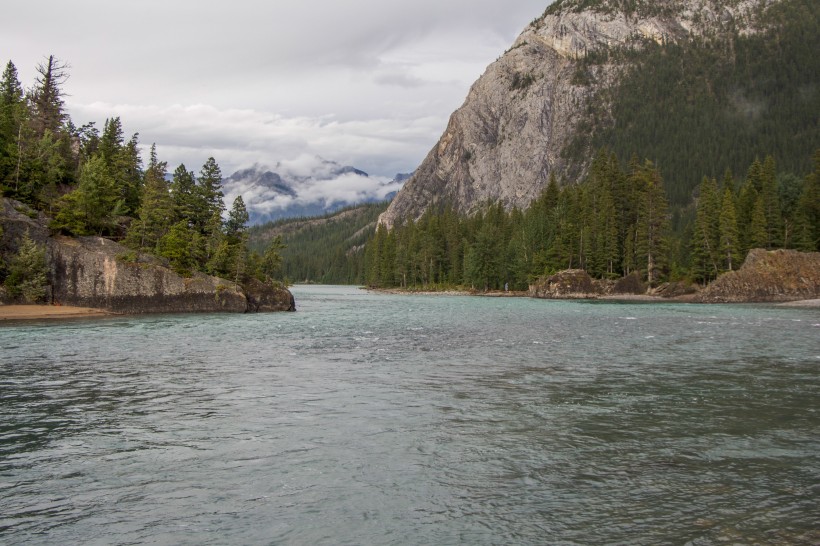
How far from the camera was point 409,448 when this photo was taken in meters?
14.9

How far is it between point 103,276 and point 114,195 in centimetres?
1640

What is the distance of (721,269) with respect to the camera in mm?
105188

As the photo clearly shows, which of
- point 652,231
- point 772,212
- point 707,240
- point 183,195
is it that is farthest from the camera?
point 652,231

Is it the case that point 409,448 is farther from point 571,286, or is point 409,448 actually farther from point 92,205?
point 571,286

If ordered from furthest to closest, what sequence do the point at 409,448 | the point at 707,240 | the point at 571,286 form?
the point at 571,286
the point at 707,240
the point at 409,448

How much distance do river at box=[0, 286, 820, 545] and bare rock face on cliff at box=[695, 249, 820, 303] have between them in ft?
229

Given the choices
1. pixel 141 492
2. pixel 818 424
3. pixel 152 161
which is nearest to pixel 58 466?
pixel 141 492

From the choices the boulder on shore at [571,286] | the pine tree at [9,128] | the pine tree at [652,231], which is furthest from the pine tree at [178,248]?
the pine tree at [652,231]

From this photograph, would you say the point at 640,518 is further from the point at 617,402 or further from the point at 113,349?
the point at 113,349

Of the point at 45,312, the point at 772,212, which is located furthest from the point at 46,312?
the point at 772,212

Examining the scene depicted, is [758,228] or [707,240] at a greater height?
[758,228]

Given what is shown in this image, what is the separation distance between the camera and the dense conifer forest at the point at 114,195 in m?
67.1

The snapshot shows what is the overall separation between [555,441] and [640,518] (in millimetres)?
4955

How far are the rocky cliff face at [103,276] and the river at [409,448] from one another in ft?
111
